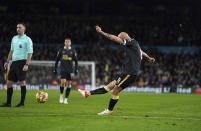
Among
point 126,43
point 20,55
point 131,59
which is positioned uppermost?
point 126,43

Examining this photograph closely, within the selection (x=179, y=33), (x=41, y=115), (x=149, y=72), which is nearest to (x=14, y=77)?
(x=41, y=115)

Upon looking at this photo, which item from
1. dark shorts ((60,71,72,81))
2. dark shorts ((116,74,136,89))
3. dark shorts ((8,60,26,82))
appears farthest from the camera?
dark shorts ((60,71,72,81))

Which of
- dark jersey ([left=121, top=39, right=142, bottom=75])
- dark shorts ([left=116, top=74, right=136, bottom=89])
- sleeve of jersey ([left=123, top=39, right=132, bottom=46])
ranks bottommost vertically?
dark shorts ([left=116, top=74, right=136, bottom=89])

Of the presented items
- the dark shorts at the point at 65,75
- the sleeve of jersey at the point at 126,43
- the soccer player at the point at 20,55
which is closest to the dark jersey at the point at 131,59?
the sleeve of jersey at the point at 126,43

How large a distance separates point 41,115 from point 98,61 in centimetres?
2132

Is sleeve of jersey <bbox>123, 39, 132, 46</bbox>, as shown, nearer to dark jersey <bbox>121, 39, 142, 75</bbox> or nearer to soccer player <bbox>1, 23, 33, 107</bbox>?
dark jersey <bbox>121, 39, 142, 75</bbox>

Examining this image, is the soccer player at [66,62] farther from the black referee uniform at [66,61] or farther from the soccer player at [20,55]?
the soccer player at [20,55]

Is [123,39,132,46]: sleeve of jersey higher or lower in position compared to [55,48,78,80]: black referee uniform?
higher

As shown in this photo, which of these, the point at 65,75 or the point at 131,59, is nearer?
the point at 131,59

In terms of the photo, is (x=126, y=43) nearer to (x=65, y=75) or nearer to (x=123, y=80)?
(x=123, y=80)

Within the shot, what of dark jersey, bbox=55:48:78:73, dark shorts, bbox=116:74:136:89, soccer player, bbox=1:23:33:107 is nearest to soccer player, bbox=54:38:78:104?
dark jersey, bbox=55:48:78:73

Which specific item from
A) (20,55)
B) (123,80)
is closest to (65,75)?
(20,55)

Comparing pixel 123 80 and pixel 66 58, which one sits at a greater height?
pixel 66 58

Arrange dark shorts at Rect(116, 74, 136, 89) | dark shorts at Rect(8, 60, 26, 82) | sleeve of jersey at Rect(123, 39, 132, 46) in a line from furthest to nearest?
1. dark shorts at Rect(8, 60, 26, 82)
2. dark shorts at Rect(116, 74, 136, 89)
3. sleeve of jersey at Rect(123, 39, 132, 46)
